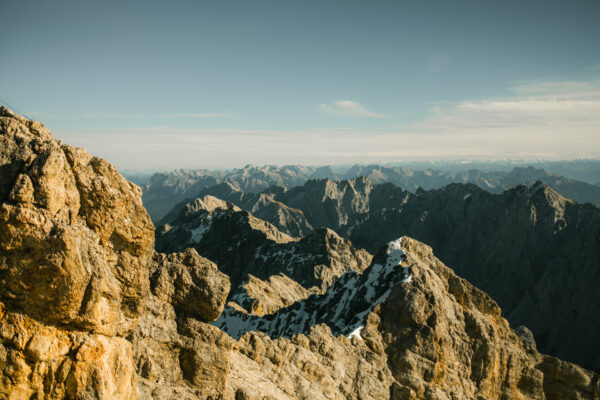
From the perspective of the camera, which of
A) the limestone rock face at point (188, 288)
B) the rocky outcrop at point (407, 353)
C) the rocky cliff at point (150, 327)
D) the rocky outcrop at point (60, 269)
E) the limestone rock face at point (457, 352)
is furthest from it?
the limestone rock face at point (457, 352)

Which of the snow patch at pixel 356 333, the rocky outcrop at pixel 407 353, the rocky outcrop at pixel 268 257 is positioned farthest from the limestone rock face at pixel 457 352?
the rocky outcrop at pixel 268 257

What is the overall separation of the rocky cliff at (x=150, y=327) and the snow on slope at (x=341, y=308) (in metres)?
0.88

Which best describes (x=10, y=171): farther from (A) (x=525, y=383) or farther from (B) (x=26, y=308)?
(A) (x=525, y=383)

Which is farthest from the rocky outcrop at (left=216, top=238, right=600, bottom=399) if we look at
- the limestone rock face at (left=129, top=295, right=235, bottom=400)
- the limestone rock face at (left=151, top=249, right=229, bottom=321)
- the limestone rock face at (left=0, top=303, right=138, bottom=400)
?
the limestone rock face at (left=0, top=303, right=138, bottom=400)

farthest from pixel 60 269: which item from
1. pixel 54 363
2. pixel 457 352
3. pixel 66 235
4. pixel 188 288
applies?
pixel 457 352

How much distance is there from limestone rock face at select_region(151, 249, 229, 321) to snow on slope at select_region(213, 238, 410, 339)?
24.5 meters

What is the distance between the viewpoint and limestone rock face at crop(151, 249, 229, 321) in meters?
26.9

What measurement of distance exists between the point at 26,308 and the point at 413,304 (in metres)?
43.6

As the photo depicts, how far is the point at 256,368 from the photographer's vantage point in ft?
112

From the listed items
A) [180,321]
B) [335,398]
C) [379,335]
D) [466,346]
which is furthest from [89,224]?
[466,346]

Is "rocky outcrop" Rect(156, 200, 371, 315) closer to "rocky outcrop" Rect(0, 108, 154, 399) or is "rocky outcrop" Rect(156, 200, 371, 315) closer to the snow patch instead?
the snow patch

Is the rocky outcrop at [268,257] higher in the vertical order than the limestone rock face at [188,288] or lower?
lower

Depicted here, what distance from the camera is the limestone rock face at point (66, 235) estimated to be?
1605cm

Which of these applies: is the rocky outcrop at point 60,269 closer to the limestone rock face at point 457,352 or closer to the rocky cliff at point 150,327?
the rocky cliff at point 150,327
